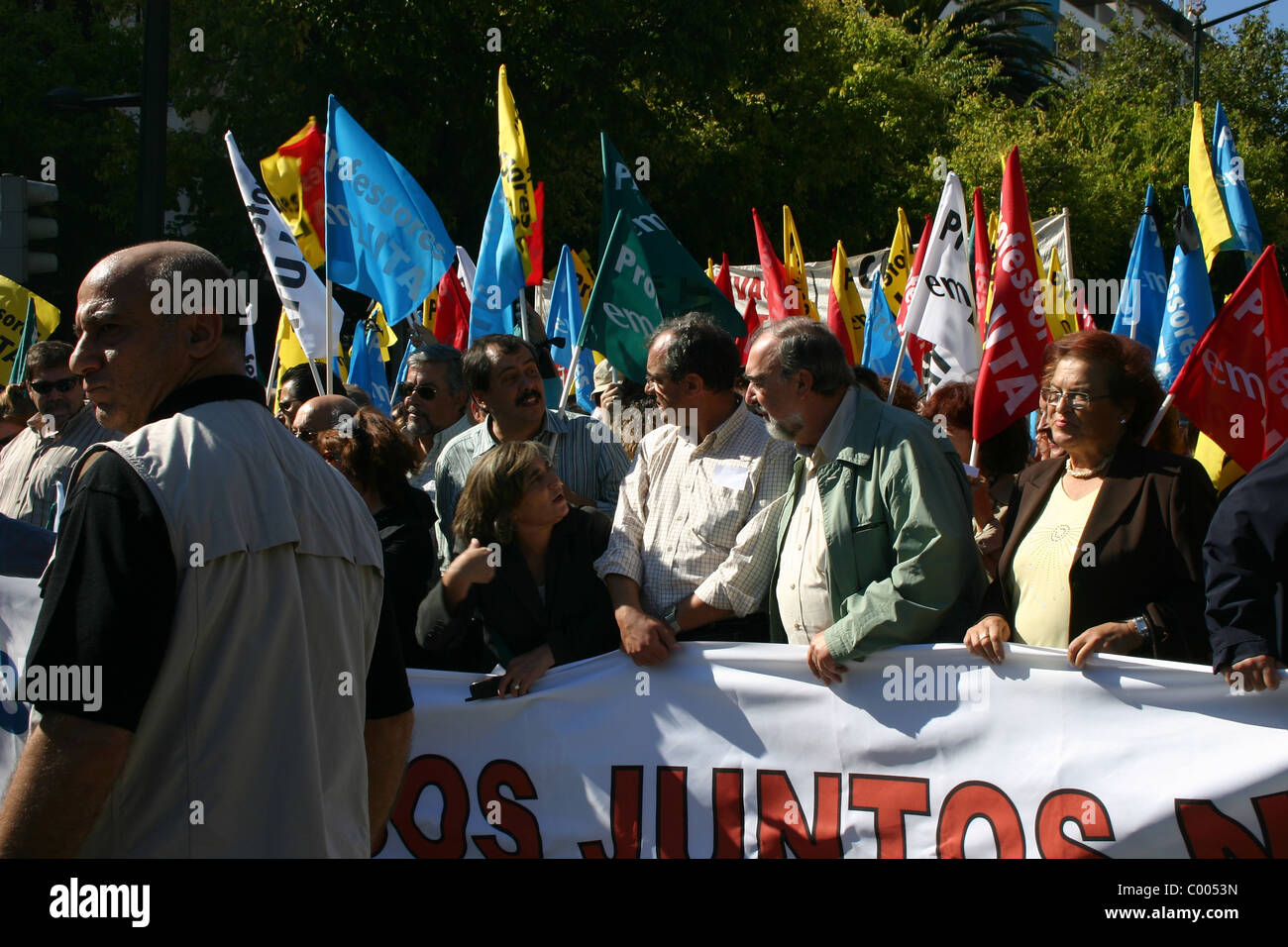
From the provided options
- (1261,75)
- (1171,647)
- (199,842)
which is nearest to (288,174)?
(1171,647)

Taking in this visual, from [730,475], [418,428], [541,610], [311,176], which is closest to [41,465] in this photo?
[418,428]

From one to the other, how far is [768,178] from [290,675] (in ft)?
75.0

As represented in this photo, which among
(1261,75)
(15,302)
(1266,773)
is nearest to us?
(1266,773)

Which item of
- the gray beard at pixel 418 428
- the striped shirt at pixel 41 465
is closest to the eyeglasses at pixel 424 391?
the gray beard at pixel 418 428

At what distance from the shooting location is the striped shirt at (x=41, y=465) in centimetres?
630

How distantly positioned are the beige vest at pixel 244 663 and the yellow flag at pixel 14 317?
27.3ft

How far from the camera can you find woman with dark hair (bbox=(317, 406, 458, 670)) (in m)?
4.57

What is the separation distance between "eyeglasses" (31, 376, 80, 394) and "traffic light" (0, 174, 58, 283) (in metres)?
3.11

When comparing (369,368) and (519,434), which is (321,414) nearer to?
(519,434)

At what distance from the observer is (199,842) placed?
2129 millimetres

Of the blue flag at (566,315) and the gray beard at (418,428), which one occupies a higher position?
the blue flag at (566,315)

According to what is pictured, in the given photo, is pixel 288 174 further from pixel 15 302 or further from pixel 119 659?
pixel 119 659

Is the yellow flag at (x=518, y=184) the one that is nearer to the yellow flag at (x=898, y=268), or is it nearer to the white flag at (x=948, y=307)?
the white flag at (x=948, y=307)

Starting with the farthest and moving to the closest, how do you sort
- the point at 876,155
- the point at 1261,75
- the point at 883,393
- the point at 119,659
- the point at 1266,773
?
the point at 1261,75 → the point at 876,155 → the point at 883,393 → the point at 1266,773 → the point at 119,659
